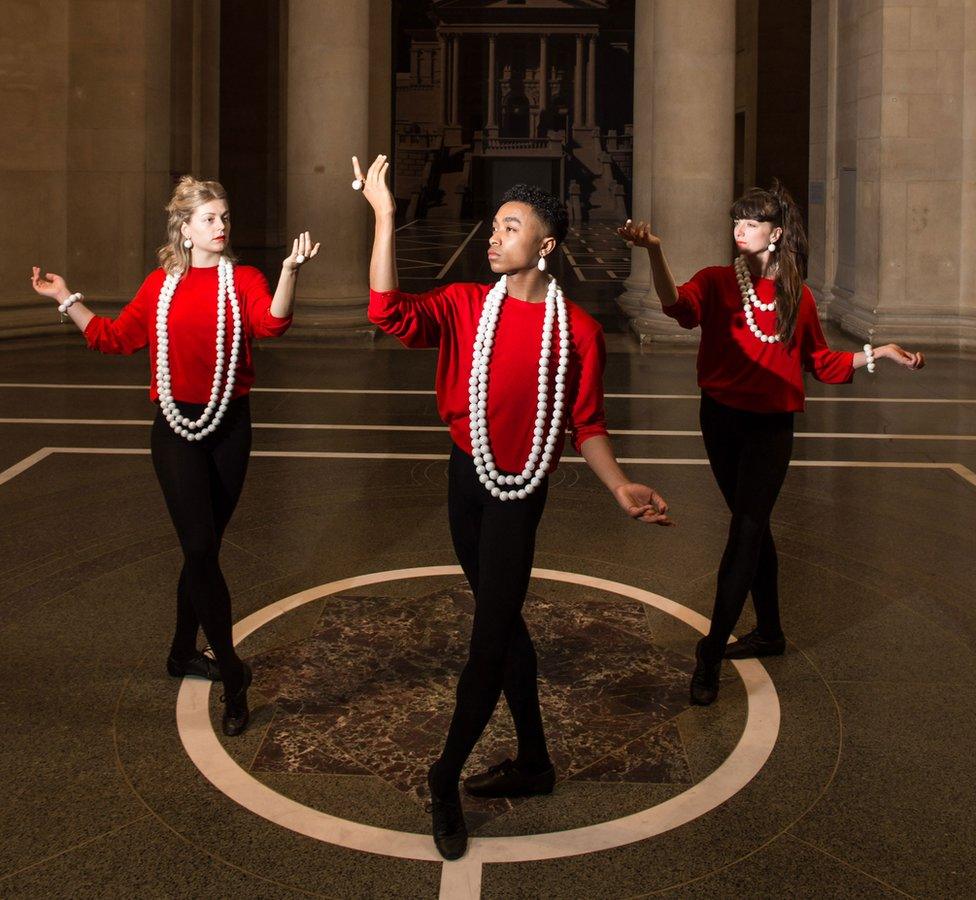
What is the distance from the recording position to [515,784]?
187 inches

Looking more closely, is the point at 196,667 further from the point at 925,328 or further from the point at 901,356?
the point at 925,328

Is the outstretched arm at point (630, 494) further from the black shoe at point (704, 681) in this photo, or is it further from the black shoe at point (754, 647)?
the black shoe at point (754, 647)

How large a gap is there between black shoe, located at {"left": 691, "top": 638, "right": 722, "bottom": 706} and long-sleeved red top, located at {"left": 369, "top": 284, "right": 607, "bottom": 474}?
5.12 feet

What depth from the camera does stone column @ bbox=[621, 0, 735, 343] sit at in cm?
1650

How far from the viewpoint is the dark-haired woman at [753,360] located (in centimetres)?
548

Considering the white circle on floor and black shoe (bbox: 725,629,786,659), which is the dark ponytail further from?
the white circle on floor

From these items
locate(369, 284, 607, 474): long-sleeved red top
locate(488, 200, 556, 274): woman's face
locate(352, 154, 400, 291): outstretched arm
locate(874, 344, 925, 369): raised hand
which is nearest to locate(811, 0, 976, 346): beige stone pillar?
locate(874, 344, 925, 369): raised hand

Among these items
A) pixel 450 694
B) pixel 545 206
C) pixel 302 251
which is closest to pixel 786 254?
pixel 545 206

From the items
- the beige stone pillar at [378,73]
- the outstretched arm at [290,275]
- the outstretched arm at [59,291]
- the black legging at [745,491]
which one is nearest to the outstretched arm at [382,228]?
the outstretched arm at [290,275]

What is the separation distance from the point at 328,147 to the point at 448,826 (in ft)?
43.6

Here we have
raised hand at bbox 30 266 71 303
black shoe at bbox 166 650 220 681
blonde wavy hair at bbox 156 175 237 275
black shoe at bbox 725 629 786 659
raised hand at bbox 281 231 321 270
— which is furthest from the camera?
black shoe at bbox 725 629 786 659

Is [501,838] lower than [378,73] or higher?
lower

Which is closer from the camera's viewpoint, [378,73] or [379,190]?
[379,190]

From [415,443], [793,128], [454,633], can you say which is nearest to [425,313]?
[454,633]
